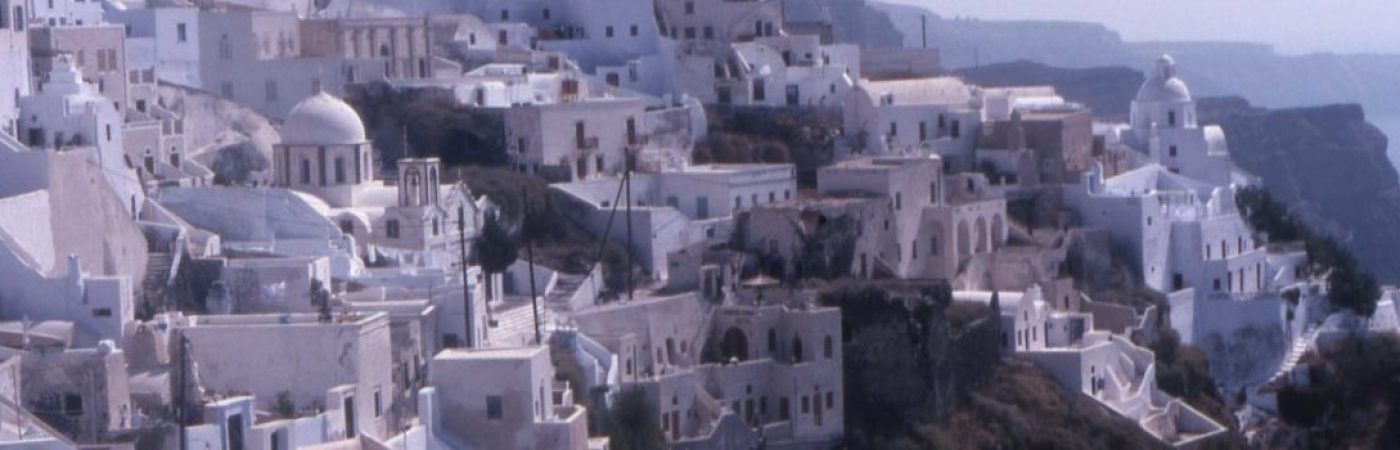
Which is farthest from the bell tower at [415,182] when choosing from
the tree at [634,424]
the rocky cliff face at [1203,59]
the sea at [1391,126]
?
the sea at [1391,126]

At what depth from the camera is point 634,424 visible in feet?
101

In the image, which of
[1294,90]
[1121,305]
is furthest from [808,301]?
[1294,90]

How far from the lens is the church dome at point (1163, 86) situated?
153 feet

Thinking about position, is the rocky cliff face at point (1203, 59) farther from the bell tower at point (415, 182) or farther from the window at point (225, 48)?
the bell tower at point (415, 182)

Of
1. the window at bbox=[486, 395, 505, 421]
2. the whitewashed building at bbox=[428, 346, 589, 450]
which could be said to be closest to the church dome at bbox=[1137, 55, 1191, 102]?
the whitewashed building at bbox=[428, 346, 589, 450]

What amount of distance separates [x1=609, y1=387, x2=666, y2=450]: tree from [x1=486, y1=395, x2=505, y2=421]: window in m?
2.26

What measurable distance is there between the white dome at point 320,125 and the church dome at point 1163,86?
1519 centimetres

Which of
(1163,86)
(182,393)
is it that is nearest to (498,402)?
(182,393)

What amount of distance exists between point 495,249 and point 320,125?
2.64 metres

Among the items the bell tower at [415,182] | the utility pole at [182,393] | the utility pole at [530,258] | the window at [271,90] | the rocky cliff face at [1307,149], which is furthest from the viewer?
the rocky cliff face at [1307,149]

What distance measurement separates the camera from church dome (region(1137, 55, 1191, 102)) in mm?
46594

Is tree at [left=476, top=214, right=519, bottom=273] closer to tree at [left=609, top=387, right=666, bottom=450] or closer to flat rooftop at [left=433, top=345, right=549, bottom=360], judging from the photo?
tree at [left=609, top=387, right=666, bottom=450]

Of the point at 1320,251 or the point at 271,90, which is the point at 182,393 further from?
the point at 1320,251

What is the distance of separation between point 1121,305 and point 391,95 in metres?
9.34
